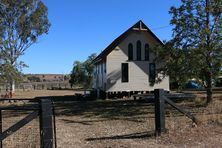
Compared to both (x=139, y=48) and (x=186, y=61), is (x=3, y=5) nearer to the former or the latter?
(x=139, y=48)

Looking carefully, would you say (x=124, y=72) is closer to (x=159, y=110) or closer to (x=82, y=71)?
(x=159, y=110)

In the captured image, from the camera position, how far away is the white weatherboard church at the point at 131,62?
1340 inches

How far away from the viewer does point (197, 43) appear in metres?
20.8

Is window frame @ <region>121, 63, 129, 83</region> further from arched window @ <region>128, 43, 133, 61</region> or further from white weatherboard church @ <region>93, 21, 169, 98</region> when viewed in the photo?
arched window @ <region>128, 43, 133, 61</region>

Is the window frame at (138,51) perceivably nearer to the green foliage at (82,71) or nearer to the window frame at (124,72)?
the window frame at (124,72)

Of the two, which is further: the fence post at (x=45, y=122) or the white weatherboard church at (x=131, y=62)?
the white weatherboard church at (x=131, y=62)

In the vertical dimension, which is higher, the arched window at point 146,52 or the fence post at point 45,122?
the arched window at point 146,52

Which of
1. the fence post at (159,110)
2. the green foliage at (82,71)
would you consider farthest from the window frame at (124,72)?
the green foliage at (82,71)

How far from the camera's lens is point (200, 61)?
20.2 m

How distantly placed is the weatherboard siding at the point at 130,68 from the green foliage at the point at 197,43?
12.5 meters

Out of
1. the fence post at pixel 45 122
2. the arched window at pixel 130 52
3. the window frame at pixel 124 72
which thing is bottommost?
the fence post at pixel 45 122

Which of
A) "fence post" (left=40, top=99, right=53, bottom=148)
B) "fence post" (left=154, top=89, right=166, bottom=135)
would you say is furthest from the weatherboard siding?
"fence post" (left=40, top=99, right=53, bottom=148)

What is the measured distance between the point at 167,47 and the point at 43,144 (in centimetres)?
1489

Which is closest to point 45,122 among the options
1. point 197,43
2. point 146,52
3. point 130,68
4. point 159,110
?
point 159,110
